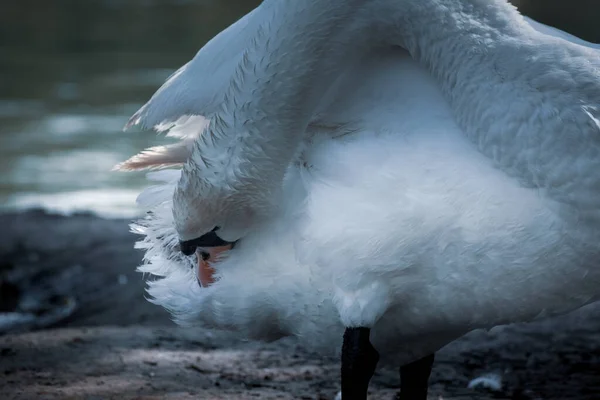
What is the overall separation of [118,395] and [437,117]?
4.76 feet

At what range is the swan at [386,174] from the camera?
2225 millimetres

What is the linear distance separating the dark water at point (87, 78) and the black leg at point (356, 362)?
Answer: 12.8ft

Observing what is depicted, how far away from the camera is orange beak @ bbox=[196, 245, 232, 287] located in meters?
2.75

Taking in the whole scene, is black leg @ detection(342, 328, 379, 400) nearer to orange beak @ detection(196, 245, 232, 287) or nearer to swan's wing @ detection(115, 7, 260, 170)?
orange beak @ detection(196, 245, 232, 287)

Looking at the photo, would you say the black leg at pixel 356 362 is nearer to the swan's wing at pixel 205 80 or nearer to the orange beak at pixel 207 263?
the orange beak at pixel 207 263

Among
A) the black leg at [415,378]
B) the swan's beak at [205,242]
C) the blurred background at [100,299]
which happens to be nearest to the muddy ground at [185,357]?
the blurred background at [100,299]

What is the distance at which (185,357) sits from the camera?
12.4 feet

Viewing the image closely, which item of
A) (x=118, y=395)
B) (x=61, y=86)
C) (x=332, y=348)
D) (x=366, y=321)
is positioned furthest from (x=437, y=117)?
(x=61, y=86)

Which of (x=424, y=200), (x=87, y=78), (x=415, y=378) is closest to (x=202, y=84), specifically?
(x=424, y=200)

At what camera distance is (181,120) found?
2.86 meters

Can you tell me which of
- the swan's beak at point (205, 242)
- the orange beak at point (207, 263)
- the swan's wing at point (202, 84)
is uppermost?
the swan's wing at point (202, 84)

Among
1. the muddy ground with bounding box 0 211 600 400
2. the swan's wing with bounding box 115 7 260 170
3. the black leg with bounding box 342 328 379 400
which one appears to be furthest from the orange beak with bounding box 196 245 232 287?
the muddy ground with bounding box 0 211 600 400

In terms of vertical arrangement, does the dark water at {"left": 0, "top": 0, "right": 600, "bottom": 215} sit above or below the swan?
above

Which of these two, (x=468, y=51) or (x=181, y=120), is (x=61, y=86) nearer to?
(x=181, y=120)
